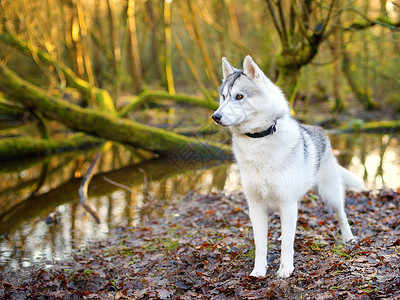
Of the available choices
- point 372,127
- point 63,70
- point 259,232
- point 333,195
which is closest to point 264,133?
point 259,232

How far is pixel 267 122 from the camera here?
402 cm

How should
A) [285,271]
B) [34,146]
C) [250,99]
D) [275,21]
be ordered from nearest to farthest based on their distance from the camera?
[250,99] → [285,271] → [275,21] → [34,146]

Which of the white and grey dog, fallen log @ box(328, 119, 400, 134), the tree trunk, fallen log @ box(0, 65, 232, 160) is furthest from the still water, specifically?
the tree trunk

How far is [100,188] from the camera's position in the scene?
9836mm

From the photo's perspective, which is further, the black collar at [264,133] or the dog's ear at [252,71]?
the black collar at [264,133]

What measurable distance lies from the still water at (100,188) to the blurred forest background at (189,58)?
1.24m

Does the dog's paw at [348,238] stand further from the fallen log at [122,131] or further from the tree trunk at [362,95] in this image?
the tree trunk at [362,95]

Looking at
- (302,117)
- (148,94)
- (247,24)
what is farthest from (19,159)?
(247,24)

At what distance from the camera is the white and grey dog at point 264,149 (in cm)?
395

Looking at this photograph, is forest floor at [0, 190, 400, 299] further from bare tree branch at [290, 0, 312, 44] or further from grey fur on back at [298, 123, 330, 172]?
bare tree branch at [290, 0, 312, 44]

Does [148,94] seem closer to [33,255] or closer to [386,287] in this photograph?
[33,255]

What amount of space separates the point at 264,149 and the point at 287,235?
950 mm

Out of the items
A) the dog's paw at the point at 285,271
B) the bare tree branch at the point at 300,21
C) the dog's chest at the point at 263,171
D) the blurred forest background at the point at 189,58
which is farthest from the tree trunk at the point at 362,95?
the dog's paw at the point at 285,271

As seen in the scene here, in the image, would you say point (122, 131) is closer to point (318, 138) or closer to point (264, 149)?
point (318, 138)
